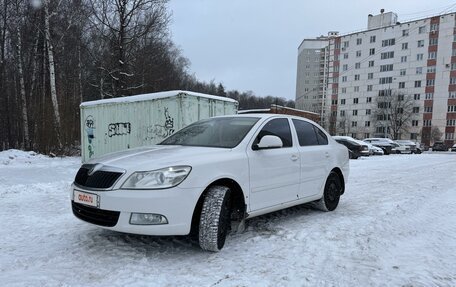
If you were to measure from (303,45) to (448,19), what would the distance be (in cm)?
5805

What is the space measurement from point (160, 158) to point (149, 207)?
583 millimetres

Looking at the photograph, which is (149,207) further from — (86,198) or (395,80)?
(395,80)

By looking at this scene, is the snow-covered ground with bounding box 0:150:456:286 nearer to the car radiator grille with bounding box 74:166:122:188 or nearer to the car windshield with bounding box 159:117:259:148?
the car radiator grille with bounding box 74:166:122:188

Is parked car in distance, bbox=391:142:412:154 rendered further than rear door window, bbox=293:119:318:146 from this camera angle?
Yes

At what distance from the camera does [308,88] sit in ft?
402

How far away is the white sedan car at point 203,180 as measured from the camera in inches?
138

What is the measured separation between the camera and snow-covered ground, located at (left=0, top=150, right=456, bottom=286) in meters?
3.24

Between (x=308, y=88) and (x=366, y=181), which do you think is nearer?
(x=366, y=181)

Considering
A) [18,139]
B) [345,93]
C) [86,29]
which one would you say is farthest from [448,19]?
[18,139]

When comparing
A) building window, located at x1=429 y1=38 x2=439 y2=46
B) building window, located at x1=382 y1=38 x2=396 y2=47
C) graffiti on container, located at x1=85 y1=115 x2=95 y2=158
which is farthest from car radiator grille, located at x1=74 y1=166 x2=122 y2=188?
building window, located at x1=382 y1=38 x2=396 y2=47

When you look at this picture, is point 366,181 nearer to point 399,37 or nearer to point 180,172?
point 180,172

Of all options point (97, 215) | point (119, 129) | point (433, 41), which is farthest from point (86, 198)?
point (433, 41)

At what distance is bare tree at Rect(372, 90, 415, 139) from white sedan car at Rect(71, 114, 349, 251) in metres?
69.8

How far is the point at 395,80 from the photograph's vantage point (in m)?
72.6
